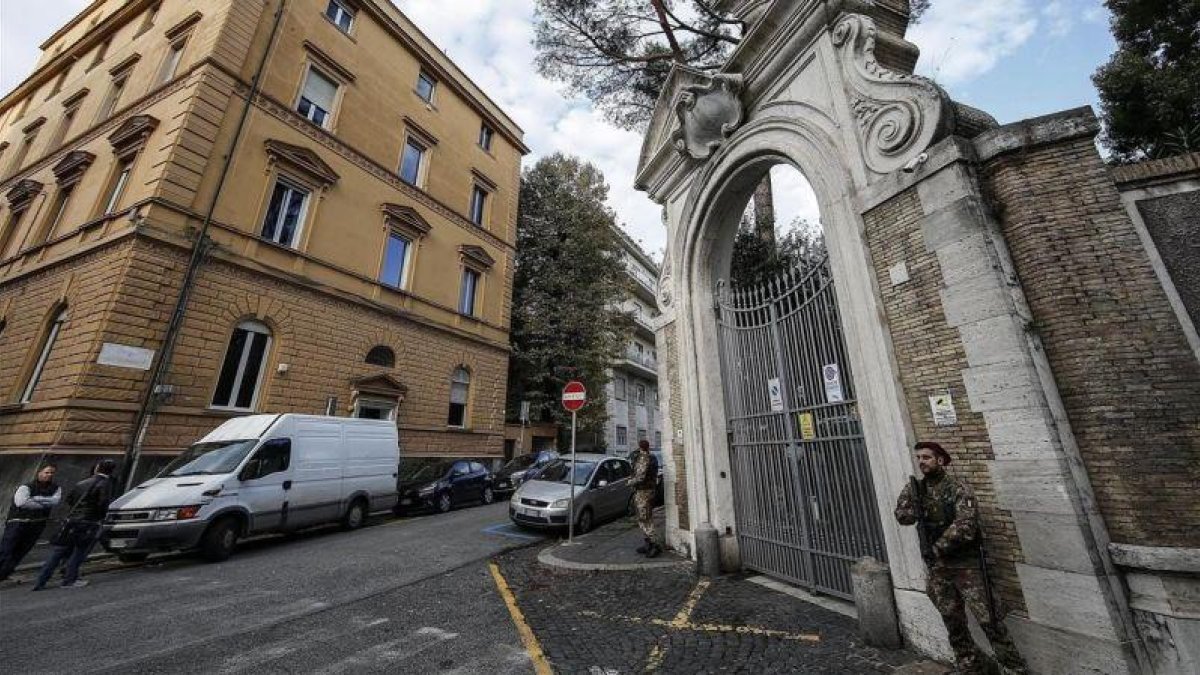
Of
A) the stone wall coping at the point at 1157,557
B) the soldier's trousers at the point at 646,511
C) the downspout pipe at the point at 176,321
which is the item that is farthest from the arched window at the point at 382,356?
the stone wall coping at the point at 1157,557

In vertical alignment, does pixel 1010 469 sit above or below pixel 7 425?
below

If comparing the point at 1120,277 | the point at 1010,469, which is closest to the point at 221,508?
the point at 1010,469

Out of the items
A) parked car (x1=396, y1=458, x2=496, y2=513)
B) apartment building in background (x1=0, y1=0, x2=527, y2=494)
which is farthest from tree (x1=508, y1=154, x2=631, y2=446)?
parked car (x1=396, y1=458, x2=496, y2=513)

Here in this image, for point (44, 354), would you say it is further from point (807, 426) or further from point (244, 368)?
point (807, 426)

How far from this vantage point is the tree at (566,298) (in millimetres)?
20844

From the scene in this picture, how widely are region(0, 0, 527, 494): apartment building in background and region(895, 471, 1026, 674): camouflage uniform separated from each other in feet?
43.5

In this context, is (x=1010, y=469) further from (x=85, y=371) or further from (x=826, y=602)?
(x=85, y=371)

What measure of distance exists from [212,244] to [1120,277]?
15135 millimetres

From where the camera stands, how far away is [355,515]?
393 inches

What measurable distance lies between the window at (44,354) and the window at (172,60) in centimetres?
735

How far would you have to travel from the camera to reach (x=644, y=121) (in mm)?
12102

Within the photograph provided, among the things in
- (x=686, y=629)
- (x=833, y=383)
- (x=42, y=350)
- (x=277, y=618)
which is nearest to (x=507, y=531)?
(x=277, y=618)

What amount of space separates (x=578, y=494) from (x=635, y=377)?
23.6 meters

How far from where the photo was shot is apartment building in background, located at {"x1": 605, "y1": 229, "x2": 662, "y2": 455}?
2955 cm
